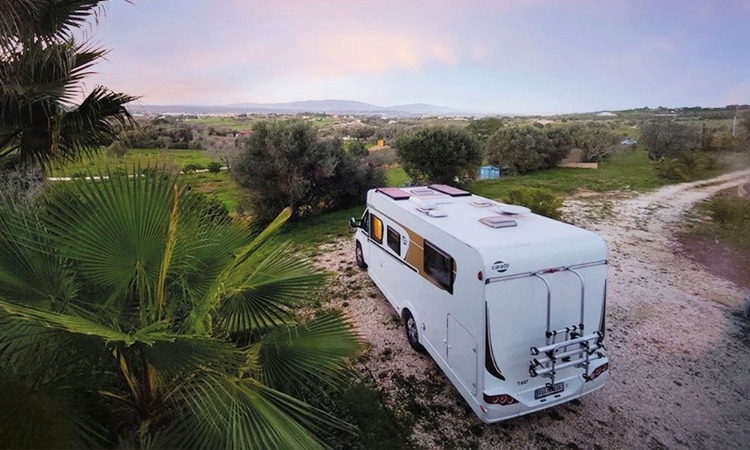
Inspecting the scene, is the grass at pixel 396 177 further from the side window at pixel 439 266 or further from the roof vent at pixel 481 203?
the side window at pixel 439 266

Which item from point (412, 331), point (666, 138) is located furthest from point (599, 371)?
point (666, 138)

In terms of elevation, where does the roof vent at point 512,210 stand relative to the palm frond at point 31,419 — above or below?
above

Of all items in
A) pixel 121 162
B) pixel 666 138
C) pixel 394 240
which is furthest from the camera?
pixel 666 138

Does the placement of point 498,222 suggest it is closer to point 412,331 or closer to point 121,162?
point 412,331

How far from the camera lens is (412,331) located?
6242 millimetres

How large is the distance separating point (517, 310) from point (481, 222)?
4.39 feet

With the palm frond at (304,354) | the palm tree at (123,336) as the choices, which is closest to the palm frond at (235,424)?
the palm tree at (123,336)

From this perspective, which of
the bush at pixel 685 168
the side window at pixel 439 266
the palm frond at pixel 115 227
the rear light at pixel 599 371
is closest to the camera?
the palm frond at pixel 115 227

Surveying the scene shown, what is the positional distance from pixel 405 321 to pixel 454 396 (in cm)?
151

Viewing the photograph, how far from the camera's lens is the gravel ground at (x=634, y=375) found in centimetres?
464

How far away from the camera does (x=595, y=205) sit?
16.8 meters

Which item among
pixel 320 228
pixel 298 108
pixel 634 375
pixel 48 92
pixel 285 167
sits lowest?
pixel 634 375

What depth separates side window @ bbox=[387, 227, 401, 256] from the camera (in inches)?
253

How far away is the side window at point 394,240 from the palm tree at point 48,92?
450 centimetres
